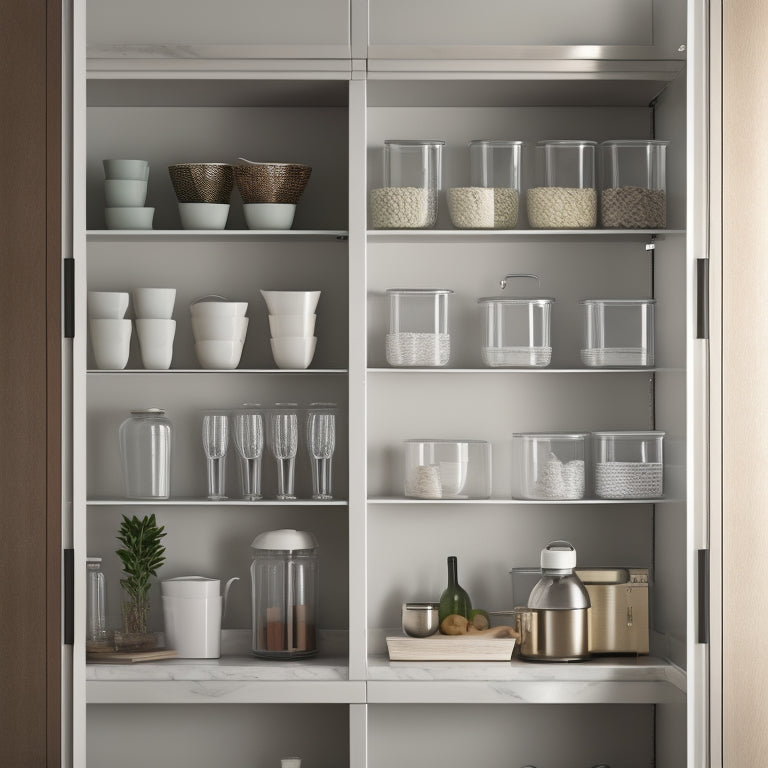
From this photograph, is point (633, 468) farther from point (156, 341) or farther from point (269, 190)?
point (156, 341)

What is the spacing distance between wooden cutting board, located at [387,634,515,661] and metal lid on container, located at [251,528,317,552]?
1.24 ft

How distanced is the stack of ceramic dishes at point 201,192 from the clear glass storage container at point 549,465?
1.07 metres

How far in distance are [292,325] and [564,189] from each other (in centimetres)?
85

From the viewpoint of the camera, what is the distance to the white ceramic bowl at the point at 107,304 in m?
3.02

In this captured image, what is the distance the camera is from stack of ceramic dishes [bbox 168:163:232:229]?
9.88ft

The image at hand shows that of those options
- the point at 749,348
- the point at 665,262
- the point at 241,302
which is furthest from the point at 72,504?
the point at 665,262

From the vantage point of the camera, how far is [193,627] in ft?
9.76

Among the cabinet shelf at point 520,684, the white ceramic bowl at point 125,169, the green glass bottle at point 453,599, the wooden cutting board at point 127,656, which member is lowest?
the cabinet shelf at point 520,684

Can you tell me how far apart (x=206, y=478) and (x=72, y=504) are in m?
1.03

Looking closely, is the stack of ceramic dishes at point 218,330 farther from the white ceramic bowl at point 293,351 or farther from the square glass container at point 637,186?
the square glass container at point 637,186

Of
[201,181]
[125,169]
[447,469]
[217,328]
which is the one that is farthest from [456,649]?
[125,169]

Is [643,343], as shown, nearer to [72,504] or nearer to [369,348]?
[369,348]
